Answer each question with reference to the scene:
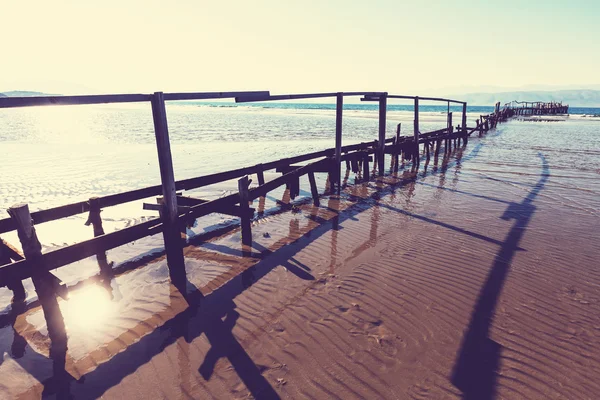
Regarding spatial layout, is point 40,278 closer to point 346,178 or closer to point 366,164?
point 366,164

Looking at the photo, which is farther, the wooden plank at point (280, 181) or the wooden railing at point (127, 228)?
the wooden plank at point (280, 181)

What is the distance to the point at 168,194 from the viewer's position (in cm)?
529

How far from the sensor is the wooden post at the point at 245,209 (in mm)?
6543

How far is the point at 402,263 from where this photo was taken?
19.7 ft

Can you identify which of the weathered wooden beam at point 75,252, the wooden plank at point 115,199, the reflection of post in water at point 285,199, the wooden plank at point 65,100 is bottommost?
the reflection of post in water at point 285,199

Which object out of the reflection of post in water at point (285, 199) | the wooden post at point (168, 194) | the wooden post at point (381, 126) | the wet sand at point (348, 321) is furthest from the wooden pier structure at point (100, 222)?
the wooden post at point (381, 126)

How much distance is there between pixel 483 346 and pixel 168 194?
15.0 feet

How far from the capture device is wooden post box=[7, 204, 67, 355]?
3799mm

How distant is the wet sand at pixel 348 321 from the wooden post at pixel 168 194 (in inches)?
13.5

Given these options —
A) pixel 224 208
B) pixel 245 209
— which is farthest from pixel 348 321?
pixel 224 208

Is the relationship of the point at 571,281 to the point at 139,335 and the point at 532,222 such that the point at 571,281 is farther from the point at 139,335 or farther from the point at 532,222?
the point at 139,335

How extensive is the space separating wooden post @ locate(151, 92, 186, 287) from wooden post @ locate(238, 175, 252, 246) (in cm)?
145

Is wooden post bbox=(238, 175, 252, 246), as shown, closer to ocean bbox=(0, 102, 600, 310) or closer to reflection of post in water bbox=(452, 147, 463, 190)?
ocean bbox=(0, 102, 600, 310)

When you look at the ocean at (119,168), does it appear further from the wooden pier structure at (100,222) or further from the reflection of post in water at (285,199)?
the wooden pier structure at (100,222)
